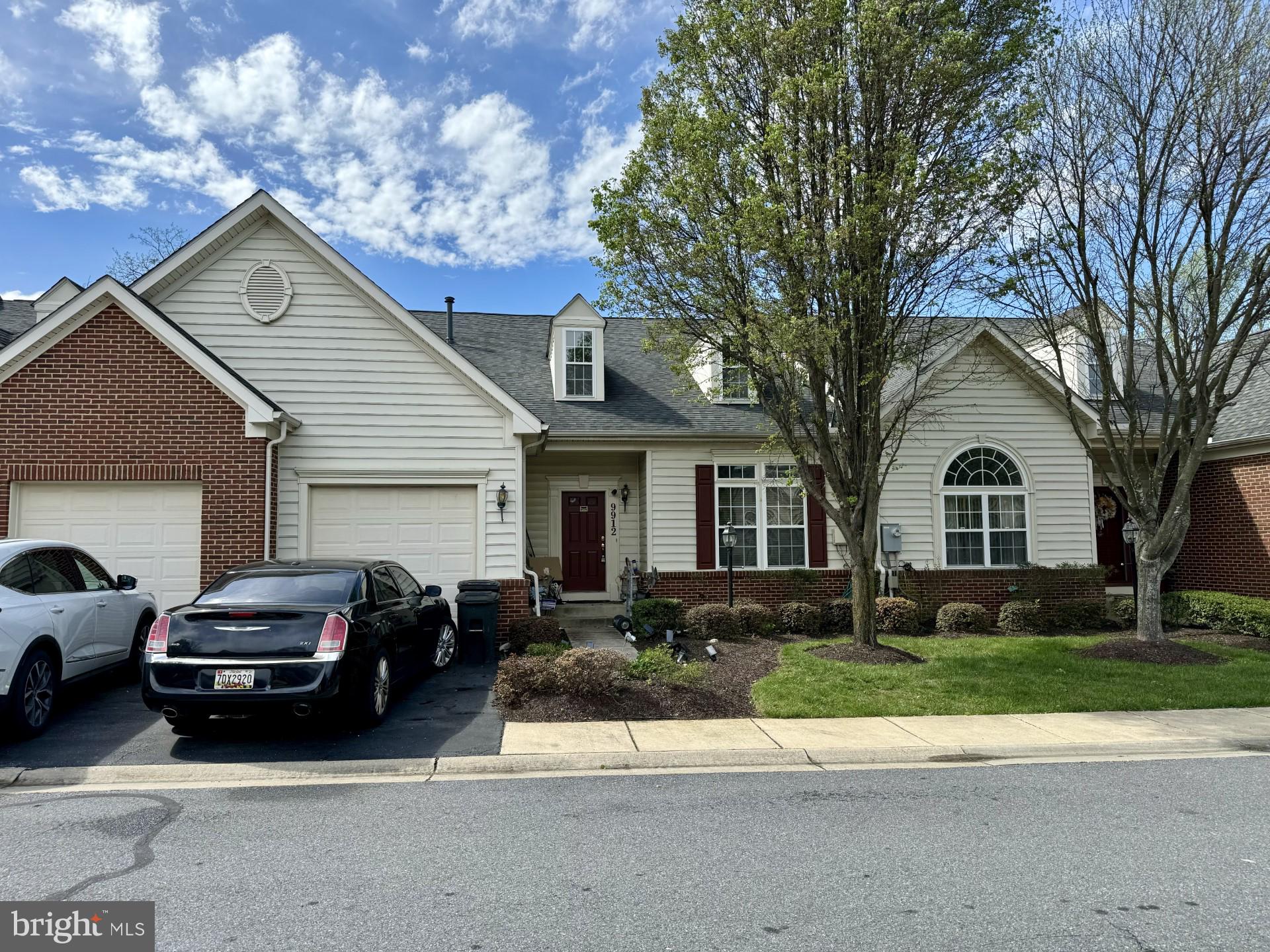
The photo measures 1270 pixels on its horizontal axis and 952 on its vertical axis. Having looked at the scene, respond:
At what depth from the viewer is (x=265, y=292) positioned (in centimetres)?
1222

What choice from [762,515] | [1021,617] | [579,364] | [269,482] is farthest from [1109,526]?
[269,482]

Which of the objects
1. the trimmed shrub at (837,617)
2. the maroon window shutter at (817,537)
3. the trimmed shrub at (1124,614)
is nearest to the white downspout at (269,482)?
the trimmed shrub at (837,617)

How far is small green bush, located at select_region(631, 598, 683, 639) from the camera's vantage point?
42.1 ft

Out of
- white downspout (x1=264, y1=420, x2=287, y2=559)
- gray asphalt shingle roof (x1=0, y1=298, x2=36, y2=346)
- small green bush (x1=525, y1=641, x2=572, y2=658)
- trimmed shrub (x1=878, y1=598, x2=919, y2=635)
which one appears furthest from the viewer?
gray asphalt shingle roof (x1=0, y1=298, x2=36, y2=346)

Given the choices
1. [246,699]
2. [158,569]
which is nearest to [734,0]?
[246,699]

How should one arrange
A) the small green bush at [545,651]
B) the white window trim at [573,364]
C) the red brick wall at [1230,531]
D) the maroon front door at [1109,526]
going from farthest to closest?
the maroon front door at [1109,526], the white window trim at [573,364], the red brick wall at [1230,531], the small green bush at [545,651]

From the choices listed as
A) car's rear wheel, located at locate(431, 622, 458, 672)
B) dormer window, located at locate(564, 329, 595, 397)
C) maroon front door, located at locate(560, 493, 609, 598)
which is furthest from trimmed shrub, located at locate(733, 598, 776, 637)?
dormer window, located at locate(564, 329, 595, 397)

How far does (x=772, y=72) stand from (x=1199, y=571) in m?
13.4

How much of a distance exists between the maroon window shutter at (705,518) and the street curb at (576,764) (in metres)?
7.80

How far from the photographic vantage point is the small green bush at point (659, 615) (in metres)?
12.8

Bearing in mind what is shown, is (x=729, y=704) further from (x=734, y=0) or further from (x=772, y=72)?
(x=734, y=0)

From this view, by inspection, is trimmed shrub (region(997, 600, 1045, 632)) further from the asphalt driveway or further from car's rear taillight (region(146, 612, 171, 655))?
car's rear taillight (region(146, 612, 171, 655))

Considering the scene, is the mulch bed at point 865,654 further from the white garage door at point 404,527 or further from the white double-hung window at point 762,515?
the white garage door at point 404,527

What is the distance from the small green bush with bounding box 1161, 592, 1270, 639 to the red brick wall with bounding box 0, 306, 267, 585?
1504 cm
